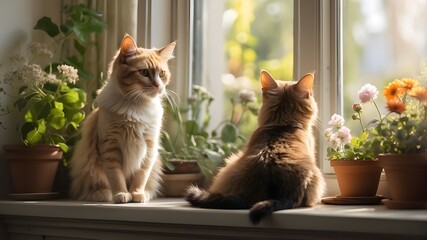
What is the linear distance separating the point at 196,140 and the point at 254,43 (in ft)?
1.54

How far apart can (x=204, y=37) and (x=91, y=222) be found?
985 mm

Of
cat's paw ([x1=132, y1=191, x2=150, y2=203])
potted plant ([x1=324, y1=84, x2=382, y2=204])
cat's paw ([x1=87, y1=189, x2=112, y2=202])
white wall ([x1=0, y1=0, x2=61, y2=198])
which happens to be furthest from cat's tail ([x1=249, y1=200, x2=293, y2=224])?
white wall ([x1=0, y1=0, x2=61, y2=198])

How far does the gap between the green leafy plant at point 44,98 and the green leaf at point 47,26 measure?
0.35 ft

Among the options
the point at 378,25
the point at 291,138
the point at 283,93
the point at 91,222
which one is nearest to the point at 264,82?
the point at 283,93

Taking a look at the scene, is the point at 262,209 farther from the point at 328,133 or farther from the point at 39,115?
the point at 39,115

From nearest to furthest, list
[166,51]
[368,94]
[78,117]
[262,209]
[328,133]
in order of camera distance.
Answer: [262,209]
[368,94]
[328,133]
[166,51]
[78,117]

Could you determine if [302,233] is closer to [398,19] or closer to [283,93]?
[283,93]

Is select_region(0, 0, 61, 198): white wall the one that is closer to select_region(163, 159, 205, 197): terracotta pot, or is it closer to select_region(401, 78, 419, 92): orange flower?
select_region(163, 159, 205, 197): terracotta pot

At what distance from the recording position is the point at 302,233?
1.44 metres

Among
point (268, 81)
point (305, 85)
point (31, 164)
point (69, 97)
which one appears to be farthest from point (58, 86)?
point (305, 85)

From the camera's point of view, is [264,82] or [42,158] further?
[42,158]

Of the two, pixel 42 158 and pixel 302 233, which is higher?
pixel 42 158

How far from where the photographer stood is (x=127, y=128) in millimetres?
1870

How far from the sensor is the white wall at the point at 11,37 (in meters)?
2.12
